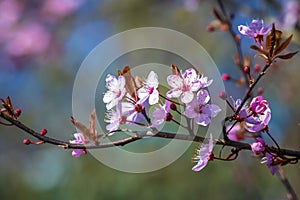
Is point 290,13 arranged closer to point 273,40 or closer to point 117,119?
point 273,40

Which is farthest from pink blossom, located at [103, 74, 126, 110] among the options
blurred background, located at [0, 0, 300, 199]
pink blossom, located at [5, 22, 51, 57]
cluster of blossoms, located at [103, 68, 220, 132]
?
pink blossom, located at [5, 22, 51, 57]

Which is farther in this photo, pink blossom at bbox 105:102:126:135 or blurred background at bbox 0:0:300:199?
blurred background at bbox 0:0:300:199

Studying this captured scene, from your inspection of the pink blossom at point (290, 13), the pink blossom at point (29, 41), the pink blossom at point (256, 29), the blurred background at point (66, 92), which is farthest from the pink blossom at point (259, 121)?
the pink blossom at point (29, 41)

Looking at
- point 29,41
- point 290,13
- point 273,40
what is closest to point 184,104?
point 273,40

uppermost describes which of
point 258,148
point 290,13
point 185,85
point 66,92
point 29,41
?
point 29,41

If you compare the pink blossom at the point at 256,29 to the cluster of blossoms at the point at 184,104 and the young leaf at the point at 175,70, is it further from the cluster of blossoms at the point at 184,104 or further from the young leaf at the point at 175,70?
the young leaf at the point at 175,70

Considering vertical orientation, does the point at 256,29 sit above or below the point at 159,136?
above

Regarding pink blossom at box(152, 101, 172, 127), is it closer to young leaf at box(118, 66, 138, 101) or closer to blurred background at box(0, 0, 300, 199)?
young leaf at box(118, 66, 138, 101)
